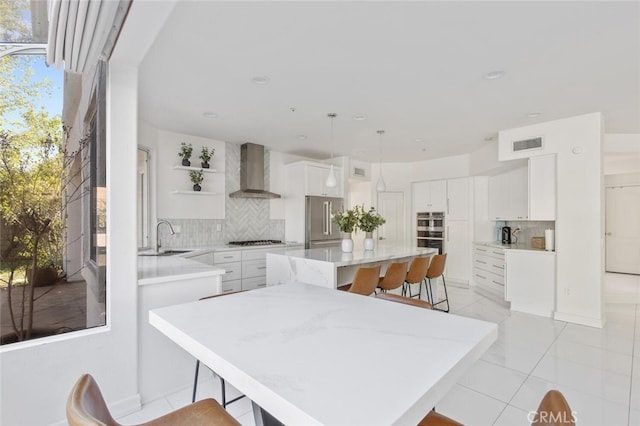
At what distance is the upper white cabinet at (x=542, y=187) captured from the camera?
4.20 meters

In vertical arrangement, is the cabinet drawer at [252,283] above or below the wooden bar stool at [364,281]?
below

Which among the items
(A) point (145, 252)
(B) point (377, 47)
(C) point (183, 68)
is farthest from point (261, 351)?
(A) point (145, 252)

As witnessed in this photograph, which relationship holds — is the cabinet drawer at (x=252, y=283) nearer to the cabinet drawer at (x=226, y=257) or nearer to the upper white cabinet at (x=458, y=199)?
the cabinet drawer at (x=226, y=257)

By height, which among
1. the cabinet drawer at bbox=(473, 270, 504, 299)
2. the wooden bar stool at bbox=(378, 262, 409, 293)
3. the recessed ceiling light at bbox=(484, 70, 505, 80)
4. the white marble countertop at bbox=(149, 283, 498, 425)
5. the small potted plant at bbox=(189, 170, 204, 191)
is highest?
the recessed ceiling light at bbox=(484, 70, 505, 80)

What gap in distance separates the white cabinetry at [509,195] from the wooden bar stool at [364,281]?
326 cm

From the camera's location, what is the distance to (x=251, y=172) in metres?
5.19

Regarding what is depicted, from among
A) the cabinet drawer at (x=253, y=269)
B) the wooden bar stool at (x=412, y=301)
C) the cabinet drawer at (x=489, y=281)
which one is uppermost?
the wooden bar stool at (x=412, y=301)

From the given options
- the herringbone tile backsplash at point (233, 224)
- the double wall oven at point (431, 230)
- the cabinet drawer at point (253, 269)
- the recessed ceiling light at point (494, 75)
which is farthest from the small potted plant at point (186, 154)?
the double wall oven at point (431, 230)

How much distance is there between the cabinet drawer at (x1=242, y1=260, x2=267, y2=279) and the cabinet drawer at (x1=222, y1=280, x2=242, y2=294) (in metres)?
0.13

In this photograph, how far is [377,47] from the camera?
7.76ft

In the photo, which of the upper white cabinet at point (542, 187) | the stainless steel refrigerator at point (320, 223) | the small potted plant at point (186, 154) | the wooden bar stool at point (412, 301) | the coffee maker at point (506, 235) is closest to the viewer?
the wooden bar stool at point (412, 301)

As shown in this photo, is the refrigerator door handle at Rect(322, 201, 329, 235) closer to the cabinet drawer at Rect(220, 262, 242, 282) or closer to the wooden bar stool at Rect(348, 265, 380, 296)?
the cabinet drawer at Rect(220, 262, 242, 282)

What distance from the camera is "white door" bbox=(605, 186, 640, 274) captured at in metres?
7.06

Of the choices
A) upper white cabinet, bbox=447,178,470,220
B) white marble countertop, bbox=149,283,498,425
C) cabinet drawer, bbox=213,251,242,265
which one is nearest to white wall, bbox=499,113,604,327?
upper white cabinet, bbox=447,178,470,220
